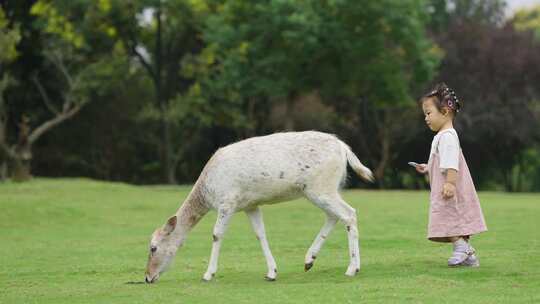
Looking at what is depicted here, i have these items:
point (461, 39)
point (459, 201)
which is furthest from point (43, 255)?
point (461, 39)

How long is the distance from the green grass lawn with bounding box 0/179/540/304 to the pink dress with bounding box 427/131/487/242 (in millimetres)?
481

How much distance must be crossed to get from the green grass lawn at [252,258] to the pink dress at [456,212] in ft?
1.58

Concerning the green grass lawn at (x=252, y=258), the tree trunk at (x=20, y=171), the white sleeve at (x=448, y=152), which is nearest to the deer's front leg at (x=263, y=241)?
the green grass lawn at (x=252, y=258)

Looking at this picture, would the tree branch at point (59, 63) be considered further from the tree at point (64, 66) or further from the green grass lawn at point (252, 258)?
the green grass lawn at point (252, 258)

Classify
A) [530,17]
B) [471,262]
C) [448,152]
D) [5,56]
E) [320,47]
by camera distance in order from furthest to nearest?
[530,17]
[320,47]
[5,56]
[471,262]
[448,152]

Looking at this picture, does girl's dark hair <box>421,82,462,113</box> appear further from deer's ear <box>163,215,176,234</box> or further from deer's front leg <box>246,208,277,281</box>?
deer's ear <box>163,215,176,234</box>

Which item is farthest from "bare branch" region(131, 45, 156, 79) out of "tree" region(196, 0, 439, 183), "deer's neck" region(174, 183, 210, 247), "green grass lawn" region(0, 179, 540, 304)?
"deer's neck" region(174, 183, 210, 247)

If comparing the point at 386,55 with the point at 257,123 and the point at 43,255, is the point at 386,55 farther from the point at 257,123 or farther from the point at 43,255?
the point at 43,255

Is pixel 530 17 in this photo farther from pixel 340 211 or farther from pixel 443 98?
pixel 340 211

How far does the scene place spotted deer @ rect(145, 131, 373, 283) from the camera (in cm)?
1188

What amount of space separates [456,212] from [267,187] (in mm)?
2300

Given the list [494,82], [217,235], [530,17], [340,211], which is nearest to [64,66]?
[494,82]

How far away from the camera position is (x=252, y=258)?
14.7m

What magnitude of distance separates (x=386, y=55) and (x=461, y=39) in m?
11.7
